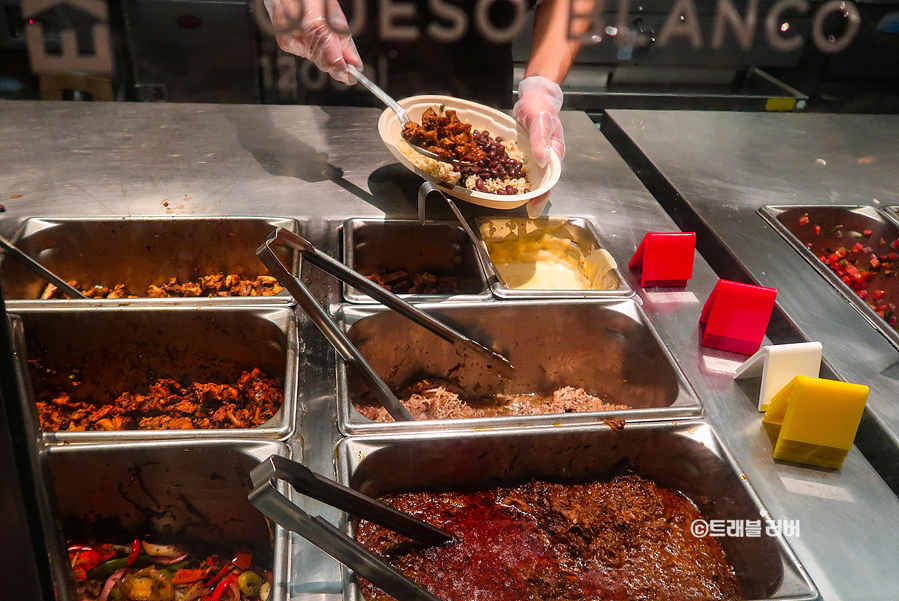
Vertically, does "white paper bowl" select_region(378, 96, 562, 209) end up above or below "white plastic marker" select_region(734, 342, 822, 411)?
above

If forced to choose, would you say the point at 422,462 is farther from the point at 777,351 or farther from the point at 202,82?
the point at 202,82

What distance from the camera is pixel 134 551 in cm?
117

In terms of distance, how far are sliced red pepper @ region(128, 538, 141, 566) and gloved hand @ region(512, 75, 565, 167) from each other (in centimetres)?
149

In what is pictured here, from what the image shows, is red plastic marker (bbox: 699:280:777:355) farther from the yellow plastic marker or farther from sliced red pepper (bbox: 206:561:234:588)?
sliced red pepper (bbox: 206:561:234:588)

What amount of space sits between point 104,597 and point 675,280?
60.6 inches

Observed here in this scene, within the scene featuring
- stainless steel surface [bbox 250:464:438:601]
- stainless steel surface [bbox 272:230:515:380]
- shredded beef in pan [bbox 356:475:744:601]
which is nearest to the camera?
stainless steel surface [bbox 250:464:438:601]

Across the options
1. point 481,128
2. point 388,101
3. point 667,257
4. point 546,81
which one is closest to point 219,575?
point 667,257

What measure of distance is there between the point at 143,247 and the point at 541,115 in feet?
4.37

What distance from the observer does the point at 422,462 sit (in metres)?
1.17

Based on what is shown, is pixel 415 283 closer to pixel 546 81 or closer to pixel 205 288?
pixel 205 288

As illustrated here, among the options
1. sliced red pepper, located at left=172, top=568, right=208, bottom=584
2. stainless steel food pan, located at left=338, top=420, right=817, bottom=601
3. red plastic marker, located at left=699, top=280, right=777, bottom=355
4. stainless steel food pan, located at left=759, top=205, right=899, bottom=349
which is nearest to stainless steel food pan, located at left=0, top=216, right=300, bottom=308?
stainless steel food pan, located at left=338, top=420, right=817, bottom=601

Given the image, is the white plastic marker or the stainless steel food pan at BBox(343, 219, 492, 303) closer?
the white plastic marker

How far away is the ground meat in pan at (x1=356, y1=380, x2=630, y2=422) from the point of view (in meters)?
1.44

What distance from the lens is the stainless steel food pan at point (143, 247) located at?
1.62m
